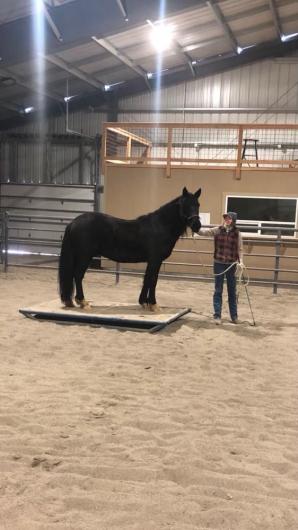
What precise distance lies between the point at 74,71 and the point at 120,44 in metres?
1.68

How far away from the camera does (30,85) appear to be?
517 inches

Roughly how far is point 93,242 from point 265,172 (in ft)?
18.0

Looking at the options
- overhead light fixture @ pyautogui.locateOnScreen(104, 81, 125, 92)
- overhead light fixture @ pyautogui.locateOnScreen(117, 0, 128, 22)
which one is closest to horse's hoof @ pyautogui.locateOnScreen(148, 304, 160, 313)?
overhead light fixture @ pyautogui.locateOnScreen(117, 0, 128, 22)

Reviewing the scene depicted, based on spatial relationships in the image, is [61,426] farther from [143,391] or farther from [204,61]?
[204,61]

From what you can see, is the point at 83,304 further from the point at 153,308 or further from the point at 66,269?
the point at 153,308

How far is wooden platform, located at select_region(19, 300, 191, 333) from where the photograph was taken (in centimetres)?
545

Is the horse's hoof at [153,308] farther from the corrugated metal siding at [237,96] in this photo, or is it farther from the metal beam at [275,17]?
the corrugated metal siding at [237,96]

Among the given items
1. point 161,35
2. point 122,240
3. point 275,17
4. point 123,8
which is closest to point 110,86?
point 161,35

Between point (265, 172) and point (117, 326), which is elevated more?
point (265, 172)

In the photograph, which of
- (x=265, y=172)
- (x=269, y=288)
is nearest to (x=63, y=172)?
(x=265, y=172)

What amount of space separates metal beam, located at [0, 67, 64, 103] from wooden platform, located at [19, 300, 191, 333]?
8.11 m

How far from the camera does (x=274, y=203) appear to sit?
10078 mm

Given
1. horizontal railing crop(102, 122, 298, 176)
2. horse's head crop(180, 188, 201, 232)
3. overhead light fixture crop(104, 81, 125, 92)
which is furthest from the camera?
overhead light fixture crop(104, 81, 125, 92)

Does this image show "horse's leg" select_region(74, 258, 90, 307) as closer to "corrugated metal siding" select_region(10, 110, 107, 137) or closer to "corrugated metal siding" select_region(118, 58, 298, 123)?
"corrugated metal siding" select_region(118, 58, 298, 123)
